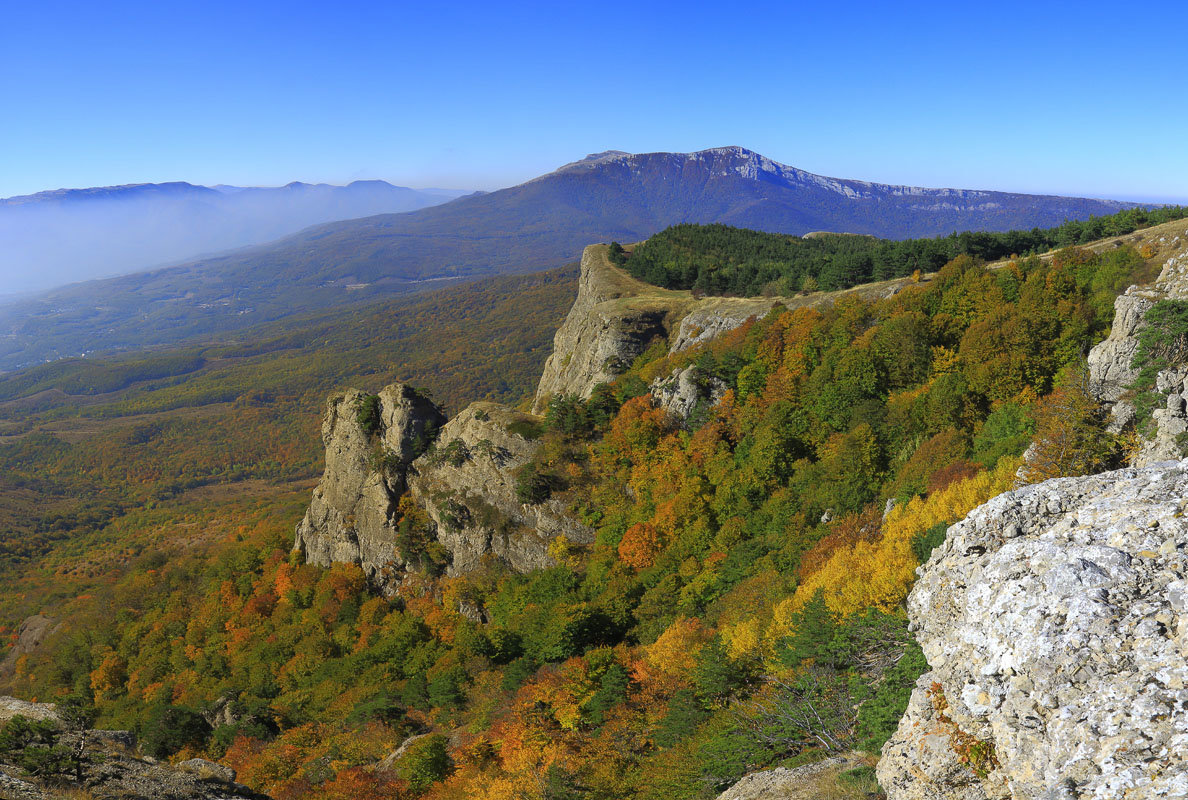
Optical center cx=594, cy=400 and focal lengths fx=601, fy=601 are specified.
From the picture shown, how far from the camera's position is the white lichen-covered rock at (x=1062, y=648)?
21.1ft

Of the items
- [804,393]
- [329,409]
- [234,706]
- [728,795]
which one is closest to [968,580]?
[728,795]

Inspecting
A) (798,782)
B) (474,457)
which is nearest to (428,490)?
(474,457)

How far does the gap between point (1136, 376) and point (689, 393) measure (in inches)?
1030

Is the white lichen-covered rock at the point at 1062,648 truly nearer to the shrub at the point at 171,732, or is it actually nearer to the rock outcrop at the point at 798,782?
the rock outcrop at the point at 798,782

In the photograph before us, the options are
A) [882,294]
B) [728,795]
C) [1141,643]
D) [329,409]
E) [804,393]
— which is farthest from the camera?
[329,409]

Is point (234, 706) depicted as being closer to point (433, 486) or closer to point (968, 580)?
point (433, 486)

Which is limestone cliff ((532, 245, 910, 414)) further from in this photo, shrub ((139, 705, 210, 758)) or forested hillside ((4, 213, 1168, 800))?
shrub ((139, 705, 210, 758))

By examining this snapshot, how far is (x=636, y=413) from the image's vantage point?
4694 centimetres

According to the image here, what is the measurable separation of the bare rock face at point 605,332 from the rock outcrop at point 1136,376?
115ft

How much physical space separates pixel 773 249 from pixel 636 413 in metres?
40.4

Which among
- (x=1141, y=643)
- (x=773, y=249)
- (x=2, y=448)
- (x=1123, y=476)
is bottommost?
(x=2, y=448)

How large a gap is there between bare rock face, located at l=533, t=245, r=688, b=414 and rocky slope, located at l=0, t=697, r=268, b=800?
126 feet

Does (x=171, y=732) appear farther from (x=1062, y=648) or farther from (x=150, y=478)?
(x=150, y=478)

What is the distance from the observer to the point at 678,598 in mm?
36344
